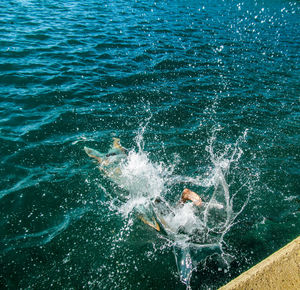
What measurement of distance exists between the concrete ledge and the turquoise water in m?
1.24

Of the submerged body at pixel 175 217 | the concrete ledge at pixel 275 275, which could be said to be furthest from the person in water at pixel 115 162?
the concrete ledge at pixel 275 275

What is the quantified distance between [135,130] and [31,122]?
3148 millimetres

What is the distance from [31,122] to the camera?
21.5 feet

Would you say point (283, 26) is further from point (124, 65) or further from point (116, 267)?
point (116, 267)

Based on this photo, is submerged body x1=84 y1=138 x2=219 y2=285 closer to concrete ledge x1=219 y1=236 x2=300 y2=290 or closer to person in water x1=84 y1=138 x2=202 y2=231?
person in water x1=84 y1=138 x2=202 y2=231

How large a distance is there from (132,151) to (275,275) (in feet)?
14.2

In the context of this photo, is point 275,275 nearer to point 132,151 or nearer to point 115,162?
point 115,162

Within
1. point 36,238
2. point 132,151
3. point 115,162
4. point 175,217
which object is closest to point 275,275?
point 175,217

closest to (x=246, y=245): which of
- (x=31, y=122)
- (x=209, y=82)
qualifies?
(x=31, y=122)

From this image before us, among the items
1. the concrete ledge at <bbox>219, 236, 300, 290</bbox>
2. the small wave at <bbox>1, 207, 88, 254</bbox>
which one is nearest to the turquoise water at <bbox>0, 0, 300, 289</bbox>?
the small wave at <bbox>1, 207, 88, 254</bbox>

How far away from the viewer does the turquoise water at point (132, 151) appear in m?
3.82

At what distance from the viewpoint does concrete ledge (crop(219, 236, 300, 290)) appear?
2521 millimetres

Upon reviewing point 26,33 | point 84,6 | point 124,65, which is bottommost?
point 124,65

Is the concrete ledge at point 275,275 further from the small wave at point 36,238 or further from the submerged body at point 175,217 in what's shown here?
the small wave at point 36,238
